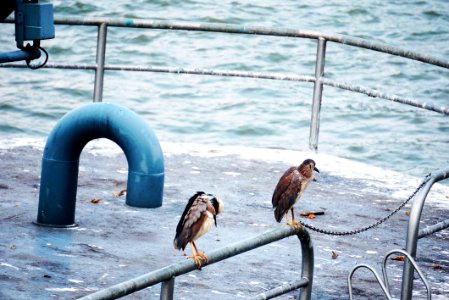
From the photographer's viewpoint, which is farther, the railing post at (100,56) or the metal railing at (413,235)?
the railing post at (100,56)

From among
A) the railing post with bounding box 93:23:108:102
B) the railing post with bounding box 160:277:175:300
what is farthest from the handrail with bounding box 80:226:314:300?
the railing post with bounding box 93:23:108:102

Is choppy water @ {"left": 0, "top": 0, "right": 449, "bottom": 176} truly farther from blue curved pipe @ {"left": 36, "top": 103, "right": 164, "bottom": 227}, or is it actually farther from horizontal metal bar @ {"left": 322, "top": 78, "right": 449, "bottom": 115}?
blue curved pipe @ {"left": 36, "top": 103, "right": 164, "bottom": 227}

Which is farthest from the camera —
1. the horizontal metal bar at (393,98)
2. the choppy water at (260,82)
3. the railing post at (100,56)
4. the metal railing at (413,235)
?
the choppy water at (260,82)

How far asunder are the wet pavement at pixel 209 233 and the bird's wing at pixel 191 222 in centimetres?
63

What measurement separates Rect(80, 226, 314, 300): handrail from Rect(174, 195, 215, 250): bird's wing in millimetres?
980

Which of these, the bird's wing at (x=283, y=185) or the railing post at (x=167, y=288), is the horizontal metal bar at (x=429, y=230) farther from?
Answer: the railing post at (x=167, y=288)

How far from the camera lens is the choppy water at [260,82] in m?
20.2

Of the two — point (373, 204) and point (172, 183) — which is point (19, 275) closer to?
point (172, 183)

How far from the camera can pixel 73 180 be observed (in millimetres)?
7199

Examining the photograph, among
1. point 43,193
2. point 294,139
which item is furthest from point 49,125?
point 43,193

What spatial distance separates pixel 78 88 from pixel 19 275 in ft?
52.3

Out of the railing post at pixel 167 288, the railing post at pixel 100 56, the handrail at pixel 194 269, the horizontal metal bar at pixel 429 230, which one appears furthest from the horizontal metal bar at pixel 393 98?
the railing post at pixel 167 288

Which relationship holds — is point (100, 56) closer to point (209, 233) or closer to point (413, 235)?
point (209, 233)

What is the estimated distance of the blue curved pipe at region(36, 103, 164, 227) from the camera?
23.4 ft
